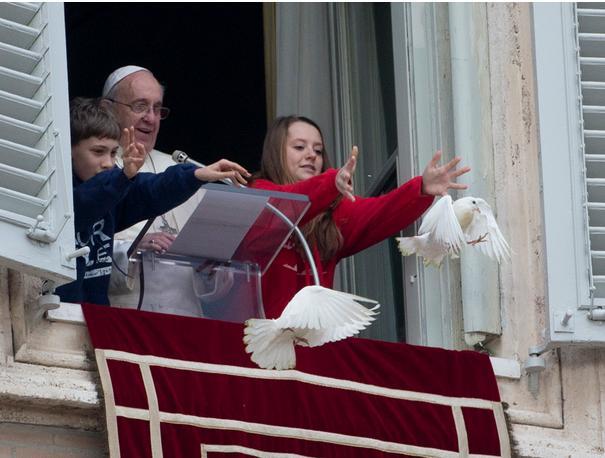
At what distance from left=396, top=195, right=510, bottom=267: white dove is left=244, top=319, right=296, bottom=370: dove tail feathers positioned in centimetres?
76

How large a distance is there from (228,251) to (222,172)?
0.62 metres

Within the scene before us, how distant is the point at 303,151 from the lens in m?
8.52

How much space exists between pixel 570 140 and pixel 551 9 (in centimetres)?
48

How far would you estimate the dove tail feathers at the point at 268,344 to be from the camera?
728cm

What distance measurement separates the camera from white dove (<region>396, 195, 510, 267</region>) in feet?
25.6

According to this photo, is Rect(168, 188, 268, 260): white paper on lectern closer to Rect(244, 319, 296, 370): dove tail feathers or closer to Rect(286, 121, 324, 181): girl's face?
Rect(244, 319, 296, 370): dove tail feathers

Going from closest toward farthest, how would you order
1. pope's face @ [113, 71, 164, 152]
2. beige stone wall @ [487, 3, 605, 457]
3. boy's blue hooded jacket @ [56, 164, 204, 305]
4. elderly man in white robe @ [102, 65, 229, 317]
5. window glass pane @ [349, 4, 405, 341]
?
1. boy's blue hooded jacket @ [56, 164, 204, 305]
2. elderly man in white robe @ [102, 65, 229, 317]
3. beige stone wall @ [487, 3, 605, 457]
4. pope's face @ [113, 71, 164, 152]
5. window glass pane @ [349, 4, 405, 341]

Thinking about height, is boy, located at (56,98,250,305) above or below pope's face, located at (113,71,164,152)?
below

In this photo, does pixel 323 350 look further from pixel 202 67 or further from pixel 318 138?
pixel 202 67

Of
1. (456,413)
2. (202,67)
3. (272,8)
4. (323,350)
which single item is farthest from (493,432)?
(202,67)

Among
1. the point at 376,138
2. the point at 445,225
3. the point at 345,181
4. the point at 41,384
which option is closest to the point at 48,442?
the point at 41,384

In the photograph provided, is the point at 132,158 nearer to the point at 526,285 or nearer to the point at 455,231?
the point at 455,231

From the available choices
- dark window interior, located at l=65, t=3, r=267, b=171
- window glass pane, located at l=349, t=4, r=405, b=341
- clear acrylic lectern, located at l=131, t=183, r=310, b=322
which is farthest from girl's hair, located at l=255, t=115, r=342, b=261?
dark window interior, located at l=65, t=3, r=267, b=171

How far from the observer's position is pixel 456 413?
7934 mm
